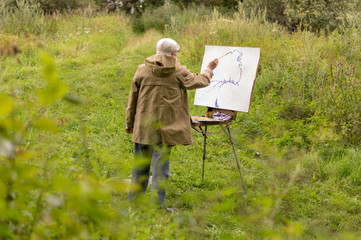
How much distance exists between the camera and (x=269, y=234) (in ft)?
3.76

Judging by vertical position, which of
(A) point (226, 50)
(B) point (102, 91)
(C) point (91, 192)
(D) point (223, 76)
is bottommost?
(B) point (102, 91)

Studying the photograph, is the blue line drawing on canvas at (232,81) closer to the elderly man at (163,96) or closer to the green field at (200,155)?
the green field at (200,155)

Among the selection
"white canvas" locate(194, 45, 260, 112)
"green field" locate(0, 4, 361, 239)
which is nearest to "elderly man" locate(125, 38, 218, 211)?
"green field" locate(0, 4, 361, 239)

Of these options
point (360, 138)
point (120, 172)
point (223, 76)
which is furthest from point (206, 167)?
point (120, 172)

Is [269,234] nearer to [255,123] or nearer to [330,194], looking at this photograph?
[330,194]

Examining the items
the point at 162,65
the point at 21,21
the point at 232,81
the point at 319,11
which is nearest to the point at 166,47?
the point at 162,65

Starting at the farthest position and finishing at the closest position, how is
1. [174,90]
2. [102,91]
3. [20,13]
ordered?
[20,13] → [102,91] → [174,90]

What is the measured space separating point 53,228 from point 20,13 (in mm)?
11971

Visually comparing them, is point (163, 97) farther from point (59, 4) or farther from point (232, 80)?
point (59, 4)

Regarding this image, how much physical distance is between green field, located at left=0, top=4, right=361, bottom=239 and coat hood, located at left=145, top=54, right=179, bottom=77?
0.89m

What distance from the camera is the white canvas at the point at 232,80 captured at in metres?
4.30

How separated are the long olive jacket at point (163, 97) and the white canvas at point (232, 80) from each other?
31.5 inches

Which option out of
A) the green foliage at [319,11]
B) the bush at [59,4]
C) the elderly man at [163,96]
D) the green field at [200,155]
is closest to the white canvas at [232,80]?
the green field at [200,155]

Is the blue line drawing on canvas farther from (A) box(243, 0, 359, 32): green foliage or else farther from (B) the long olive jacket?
(A) box(243, 0, 359, 32): green foliage
